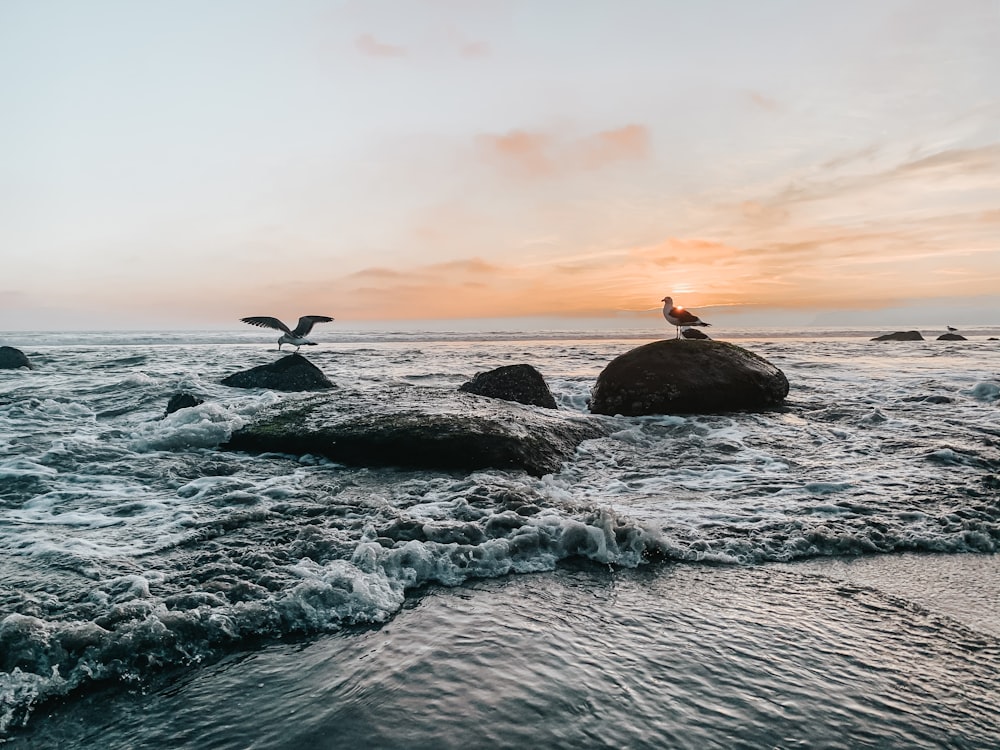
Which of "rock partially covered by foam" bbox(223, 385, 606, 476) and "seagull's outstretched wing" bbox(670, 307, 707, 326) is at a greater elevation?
"seagull's outstretched wing" bbox(670, 307, 707, 326)

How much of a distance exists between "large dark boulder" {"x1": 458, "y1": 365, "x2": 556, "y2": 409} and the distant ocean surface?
10.8ft

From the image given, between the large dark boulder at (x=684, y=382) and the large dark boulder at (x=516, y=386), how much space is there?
1.19 meters

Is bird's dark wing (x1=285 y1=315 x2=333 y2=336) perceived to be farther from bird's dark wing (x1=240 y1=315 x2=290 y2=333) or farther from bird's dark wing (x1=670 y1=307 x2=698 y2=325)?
bird's dark wing (x1=670 y1=307 x2=698 y2=325)

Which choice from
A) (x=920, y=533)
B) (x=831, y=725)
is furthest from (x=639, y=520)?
(x=831, y=725)

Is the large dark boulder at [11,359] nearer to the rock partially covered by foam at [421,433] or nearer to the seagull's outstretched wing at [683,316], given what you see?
the rock partially covered by foam at [421,433]

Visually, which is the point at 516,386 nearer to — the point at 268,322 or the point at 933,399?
the point at 933,399

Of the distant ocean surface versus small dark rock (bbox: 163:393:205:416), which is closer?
the distant ocean surface

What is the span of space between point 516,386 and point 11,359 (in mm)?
18450

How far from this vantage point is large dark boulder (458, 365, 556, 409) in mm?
10586

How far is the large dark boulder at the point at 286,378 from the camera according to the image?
537 inches

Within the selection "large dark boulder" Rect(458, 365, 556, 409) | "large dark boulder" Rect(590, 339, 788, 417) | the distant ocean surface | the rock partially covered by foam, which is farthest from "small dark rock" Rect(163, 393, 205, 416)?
"large dark boulder" Rect(590, 339, 788, 417)

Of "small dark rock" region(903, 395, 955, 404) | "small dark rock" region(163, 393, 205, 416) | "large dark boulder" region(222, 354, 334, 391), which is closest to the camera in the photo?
"small dark rock" region(163, 393, 205, 416)

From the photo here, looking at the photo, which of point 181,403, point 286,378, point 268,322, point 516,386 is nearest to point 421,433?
point 516,386

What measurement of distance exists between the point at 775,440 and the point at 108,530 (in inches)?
312
